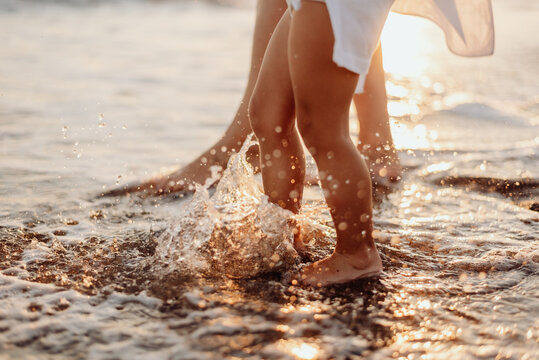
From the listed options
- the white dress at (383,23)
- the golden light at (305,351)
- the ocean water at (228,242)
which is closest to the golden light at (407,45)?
the ocean water at (228,242)

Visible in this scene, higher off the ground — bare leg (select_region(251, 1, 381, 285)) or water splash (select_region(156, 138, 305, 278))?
bare leg (select_region(251, 1, 381, 285))

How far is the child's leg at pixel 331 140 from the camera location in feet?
6.20

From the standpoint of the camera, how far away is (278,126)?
224 cm

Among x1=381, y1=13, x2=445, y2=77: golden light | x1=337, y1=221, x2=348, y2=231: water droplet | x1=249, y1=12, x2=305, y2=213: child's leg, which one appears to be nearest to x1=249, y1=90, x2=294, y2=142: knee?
x1=249, y1=12, x2=305, y2=213: child's leg

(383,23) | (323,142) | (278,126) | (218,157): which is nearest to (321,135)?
(323,142)

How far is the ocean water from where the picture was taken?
5.87ft

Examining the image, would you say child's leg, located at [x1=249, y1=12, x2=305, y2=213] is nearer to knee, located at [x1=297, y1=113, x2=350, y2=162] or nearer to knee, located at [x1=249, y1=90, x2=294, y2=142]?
knee, located at [x1=249, y1=90, x2=294, y2=142]

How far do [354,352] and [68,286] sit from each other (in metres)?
0.98

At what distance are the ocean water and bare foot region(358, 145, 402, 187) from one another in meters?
0.08

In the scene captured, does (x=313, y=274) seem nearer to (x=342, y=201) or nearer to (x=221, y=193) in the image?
(x=342, y=201)

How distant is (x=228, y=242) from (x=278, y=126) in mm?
479

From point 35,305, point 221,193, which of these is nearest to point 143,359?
point 35,305

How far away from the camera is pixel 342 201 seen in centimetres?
205

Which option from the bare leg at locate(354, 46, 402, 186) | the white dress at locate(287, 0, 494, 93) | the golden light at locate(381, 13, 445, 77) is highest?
the golden light at locate(381, 13, 445, 77)
